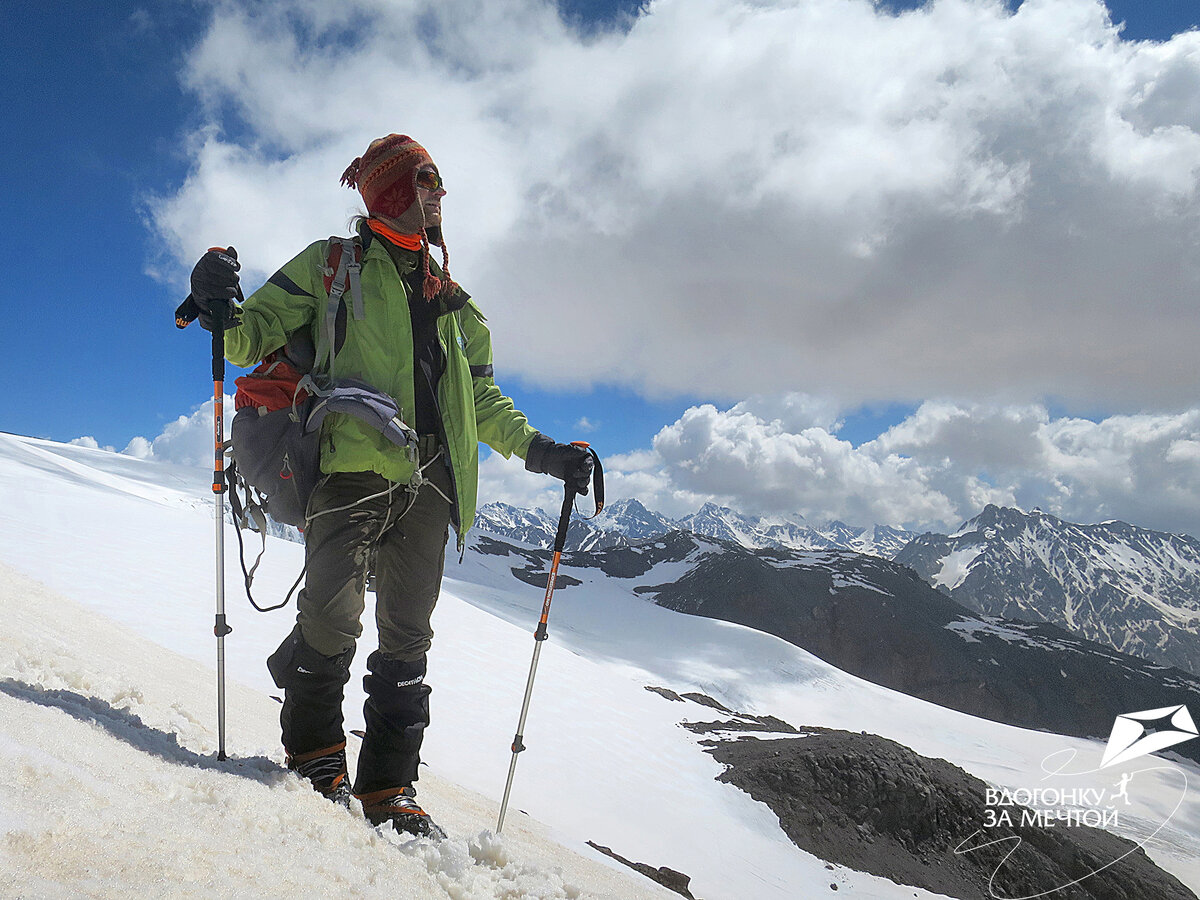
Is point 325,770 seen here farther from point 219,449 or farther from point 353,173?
point 353,173

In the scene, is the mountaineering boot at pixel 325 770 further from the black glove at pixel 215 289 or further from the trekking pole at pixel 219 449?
the black glove at pixel 215 289

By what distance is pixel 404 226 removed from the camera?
3.38 metres

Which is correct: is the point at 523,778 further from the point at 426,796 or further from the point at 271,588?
the point at 271,588

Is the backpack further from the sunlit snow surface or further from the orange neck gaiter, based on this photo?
the sunlit snow surface

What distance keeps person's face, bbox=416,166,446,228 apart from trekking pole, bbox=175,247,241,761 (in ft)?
3.59

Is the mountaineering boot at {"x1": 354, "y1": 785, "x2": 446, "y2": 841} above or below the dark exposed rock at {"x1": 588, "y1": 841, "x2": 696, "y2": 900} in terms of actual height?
above

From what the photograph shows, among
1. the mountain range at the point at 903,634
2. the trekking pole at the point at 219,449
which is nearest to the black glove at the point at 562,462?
the trekking pole at the point at 219,449

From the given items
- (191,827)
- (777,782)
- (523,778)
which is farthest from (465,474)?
(777,782)

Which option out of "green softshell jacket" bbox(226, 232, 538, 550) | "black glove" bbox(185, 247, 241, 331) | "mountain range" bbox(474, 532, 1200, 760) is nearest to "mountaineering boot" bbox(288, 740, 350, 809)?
"green softshell jacket" bbox(226, 232, 538, 550)

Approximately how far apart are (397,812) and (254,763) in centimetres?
68

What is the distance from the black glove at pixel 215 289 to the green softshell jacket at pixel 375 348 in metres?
0.08

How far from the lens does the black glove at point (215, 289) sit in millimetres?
2740

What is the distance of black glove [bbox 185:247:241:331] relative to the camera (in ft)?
8.99

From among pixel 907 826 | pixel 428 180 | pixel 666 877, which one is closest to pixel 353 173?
pixel 428 180
